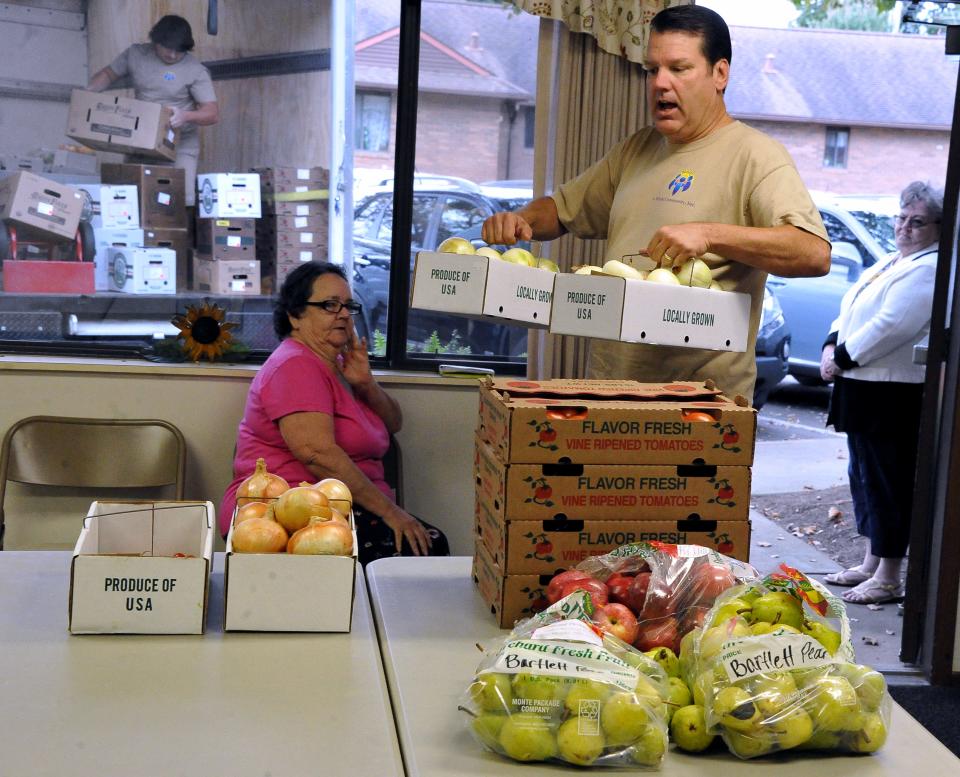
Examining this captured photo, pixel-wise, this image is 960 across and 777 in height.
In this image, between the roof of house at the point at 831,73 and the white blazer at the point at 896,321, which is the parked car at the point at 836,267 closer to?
the roof of house at the point at 831,73

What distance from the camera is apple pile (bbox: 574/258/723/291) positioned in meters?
1.85

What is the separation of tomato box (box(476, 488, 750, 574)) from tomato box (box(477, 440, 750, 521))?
0.04ft

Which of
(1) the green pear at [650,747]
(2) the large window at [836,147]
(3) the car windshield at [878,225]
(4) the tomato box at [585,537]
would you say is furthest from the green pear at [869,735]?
(2) the large window at [836,147]

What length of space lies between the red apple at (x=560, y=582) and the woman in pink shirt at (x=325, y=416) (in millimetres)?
1340

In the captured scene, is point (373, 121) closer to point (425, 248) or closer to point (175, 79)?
point (425, 248)

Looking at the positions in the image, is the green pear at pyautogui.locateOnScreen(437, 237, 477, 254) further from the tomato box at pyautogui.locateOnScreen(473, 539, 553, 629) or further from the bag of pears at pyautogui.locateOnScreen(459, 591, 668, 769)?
the bag of pears at pyautogui.locateOnScreen(459, 591, 668, 769)

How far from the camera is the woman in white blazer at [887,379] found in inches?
159

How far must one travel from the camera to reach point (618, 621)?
5.00 ft

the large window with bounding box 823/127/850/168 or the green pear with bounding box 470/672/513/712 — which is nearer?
the green pear with bounding box 470/672/513/712

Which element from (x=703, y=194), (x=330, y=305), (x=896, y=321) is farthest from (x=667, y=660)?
(x=896, y=321)

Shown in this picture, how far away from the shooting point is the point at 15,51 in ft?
11.5

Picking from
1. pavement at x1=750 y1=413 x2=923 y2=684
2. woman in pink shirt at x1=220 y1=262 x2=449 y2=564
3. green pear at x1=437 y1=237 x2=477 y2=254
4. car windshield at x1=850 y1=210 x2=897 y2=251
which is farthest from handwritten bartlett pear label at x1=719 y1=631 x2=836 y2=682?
car windshield at x1=850 y1=210 x2=897 y2=251

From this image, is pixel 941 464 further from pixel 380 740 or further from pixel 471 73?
pixel 380 740

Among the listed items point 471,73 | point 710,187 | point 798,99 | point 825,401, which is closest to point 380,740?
point 710,187
